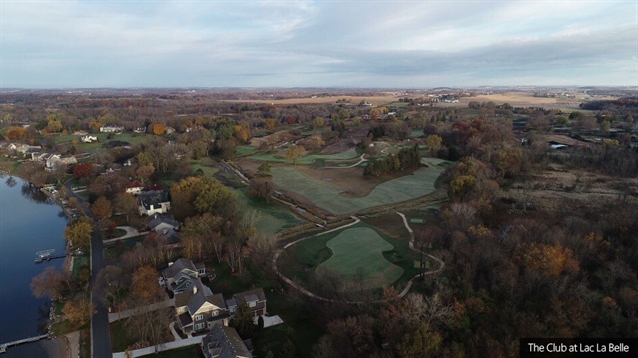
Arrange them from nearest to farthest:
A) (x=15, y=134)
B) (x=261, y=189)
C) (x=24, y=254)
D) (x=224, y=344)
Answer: (x=224, y=344)
(x=24, y=254)
(x=261, y=189)
(x=15, y=134)

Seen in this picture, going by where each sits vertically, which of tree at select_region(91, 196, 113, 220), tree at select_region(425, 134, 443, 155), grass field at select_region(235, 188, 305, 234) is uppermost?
tree at select_region(425, 134, 443, 155)

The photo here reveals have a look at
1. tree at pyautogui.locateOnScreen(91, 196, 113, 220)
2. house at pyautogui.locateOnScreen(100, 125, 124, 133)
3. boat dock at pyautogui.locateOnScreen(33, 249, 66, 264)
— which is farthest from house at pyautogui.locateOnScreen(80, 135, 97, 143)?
boat dock at pyautogui.locateOnScreen(33, 249, 66, 264)

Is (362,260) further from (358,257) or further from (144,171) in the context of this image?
(144,171)

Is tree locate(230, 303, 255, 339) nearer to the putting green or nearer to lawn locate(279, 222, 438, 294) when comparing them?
lawn locate(279, 222, 438, 294)

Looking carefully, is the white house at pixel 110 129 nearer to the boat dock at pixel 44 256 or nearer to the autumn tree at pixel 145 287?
the boat dock at pixel 44 256

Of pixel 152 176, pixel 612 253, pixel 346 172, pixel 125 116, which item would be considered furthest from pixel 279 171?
pixel 125 116

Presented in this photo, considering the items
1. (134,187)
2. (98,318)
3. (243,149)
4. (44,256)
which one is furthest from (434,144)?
(44,256)
